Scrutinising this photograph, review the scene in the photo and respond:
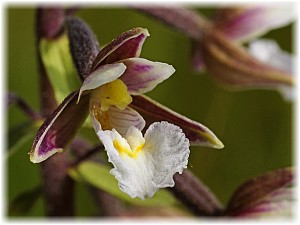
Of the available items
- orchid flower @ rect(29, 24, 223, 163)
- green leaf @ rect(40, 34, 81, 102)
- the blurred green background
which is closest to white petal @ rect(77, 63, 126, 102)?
orchid flower @ rect(29, 24, 223, 163)

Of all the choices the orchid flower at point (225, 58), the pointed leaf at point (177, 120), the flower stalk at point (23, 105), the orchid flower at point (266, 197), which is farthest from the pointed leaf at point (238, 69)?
the pointed leaf at point (177, 120)

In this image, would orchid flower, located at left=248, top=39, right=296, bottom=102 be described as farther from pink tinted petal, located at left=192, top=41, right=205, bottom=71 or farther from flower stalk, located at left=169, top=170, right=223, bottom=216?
flower stalk, located at left=169, top=170, right=223, bottom=216

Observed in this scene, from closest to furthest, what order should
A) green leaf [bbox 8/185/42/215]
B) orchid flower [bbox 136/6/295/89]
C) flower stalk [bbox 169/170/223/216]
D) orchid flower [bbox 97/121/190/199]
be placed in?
orchid flower [bbox 97/121/190/199]
flower stalk [bbox 169/170/223/216]
green leaf [bbox 8/185/42/215]
orchid flower [bbox 136/6/295/89]

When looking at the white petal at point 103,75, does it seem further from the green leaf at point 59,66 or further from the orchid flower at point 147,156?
the green leaf at point 59,66

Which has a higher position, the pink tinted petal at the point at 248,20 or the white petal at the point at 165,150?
the pink tinted petal at the point at 248,20

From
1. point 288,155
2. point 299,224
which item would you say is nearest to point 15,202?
point 299,224

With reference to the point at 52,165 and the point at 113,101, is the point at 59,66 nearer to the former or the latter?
the point at 52,165

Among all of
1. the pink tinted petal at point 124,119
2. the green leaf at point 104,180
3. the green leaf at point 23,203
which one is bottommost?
the green leaf at point 23,203
